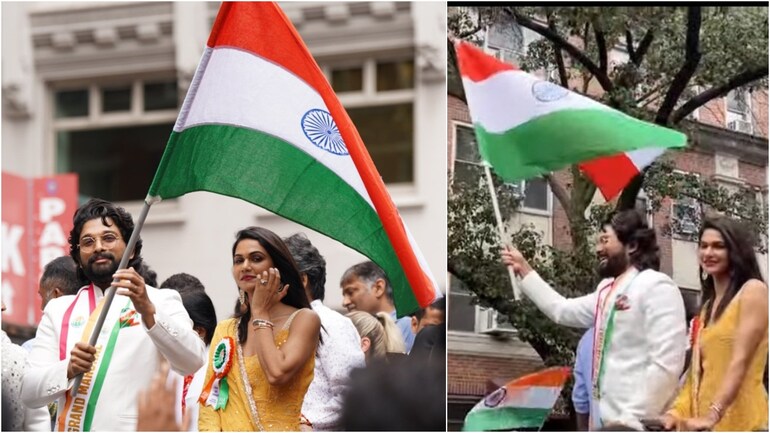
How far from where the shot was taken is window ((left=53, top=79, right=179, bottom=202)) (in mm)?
10617

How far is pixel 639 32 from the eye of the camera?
7.48m

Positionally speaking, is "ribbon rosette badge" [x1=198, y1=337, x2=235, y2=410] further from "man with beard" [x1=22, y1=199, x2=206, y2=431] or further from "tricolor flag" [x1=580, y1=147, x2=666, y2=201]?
"tricolor flag" [x1=580, y1=147, x2=666, y2=201]

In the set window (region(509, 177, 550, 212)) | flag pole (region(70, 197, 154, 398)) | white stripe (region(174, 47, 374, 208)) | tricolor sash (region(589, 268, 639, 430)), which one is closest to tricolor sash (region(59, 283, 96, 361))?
flag pole (region(70, 197, 154, 398))

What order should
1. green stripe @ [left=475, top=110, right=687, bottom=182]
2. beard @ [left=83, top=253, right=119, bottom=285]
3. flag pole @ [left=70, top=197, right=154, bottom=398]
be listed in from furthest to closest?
green stripe @ [left=475, top=110, right=687, bottom=182] → beard @ [left=83, top=253, right=119, bottom=285] → flag pole @ [left=70, top=197, right=154, bottom=398]

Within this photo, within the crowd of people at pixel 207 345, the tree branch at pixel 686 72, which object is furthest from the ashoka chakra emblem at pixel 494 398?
the tree branch at pixel 686 72

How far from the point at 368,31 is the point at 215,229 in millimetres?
1878

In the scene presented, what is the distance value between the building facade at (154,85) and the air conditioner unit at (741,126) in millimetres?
2020

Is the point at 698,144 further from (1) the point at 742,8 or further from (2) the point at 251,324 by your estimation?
Result: (2) the point at 251,324

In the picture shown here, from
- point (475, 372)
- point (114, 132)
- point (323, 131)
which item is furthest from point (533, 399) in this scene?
point (114, 132)

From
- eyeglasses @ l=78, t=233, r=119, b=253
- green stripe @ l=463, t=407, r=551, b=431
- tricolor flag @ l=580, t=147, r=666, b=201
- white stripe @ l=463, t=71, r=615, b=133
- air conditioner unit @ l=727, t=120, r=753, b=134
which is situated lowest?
green stripe @ l=463, t=407, r=551, b=431

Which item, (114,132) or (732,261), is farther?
(114,132)

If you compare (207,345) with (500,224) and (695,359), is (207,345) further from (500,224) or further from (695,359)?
(695,359)

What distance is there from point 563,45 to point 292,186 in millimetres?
1391

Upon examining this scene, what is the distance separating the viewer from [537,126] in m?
7.31
